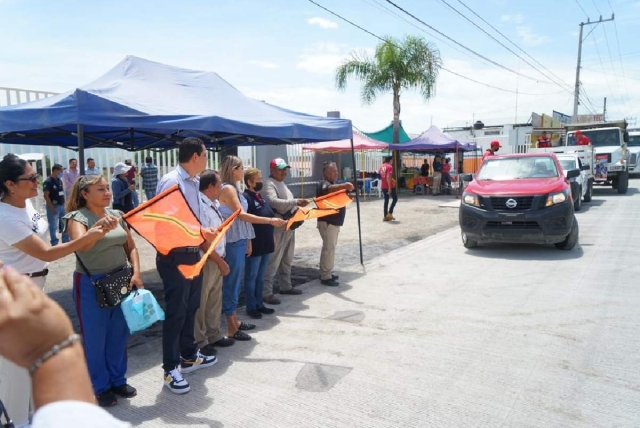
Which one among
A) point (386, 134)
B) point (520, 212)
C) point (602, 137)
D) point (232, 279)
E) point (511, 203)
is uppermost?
point (386, 134)

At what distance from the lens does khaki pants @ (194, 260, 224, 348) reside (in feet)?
14.2

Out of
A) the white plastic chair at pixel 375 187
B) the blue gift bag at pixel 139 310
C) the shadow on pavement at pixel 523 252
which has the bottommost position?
the shadow on pavement at pixel 523 252

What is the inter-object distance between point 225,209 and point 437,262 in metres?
4.59

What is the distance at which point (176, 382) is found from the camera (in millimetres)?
3693

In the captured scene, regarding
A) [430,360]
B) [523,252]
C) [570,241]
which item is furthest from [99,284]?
[570,241]

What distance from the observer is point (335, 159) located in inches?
964

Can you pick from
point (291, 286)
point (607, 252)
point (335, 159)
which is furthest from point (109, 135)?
point (335, 159)

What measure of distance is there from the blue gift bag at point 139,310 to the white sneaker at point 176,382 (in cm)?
47

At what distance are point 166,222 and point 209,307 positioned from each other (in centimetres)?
117

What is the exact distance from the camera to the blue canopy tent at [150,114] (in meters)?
4.72

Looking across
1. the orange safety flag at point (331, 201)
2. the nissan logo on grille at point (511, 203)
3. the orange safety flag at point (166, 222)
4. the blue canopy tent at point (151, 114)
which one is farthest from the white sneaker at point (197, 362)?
the nissan logo on grille at point (511, 203)

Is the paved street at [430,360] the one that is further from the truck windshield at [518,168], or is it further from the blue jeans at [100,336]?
the truck windshield at [518,168]

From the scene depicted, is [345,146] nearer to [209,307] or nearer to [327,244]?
[327,244]

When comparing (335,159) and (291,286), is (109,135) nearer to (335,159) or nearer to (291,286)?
(291,286)
